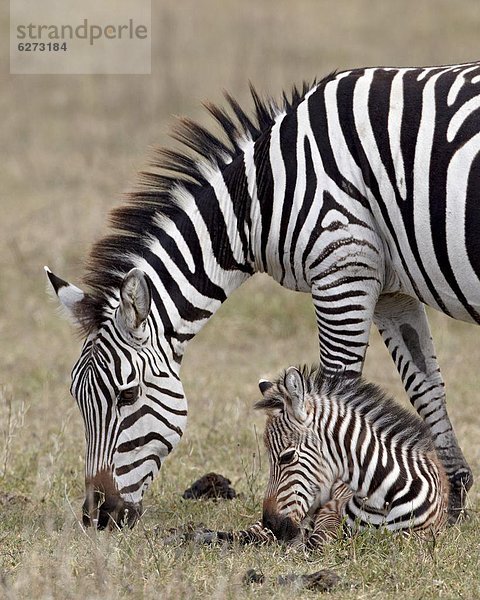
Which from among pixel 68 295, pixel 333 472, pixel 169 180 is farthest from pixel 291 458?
pixel 169 180

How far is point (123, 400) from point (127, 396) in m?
0.03

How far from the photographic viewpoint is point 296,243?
5703 millimetres

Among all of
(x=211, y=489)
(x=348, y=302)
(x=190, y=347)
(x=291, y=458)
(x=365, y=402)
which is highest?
(x=348, y=302)

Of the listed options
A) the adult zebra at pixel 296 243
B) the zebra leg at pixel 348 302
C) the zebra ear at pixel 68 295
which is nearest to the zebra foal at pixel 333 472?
the zebra leg at pixel 348 302

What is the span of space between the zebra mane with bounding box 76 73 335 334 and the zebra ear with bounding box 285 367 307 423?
47.1 inches

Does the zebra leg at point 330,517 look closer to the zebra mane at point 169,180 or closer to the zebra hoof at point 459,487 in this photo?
the zebra hoof at point 459,487

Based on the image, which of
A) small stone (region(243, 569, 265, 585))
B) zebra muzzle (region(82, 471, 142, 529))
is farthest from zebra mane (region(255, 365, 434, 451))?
small stone (region(243, 569, 265, 585))

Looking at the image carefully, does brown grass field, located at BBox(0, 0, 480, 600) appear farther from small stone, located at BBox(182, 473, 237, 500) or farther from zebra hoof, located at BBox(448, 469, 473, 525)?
zebra hoof, located at BBox(448, 469, 473, 525)

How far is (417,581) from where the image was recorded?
15.4 ft

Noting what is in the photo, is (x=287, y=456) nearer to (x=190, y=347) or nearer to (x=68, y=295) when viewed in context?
(x=68, y=295)

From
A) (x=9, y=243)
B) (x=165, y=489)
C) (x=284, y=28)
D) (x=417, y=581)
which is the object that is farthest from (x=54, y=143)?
(x=417, y=581)

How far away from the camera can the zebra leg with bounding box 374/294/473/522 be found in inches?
247

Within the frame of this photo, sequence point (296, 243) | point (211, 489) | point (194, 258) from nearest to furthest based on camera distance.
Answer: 1. point (296, 243)
2. point (194, 258)
3. point (211, 489)

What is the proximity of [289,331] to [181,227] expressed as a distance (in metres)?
5.31
